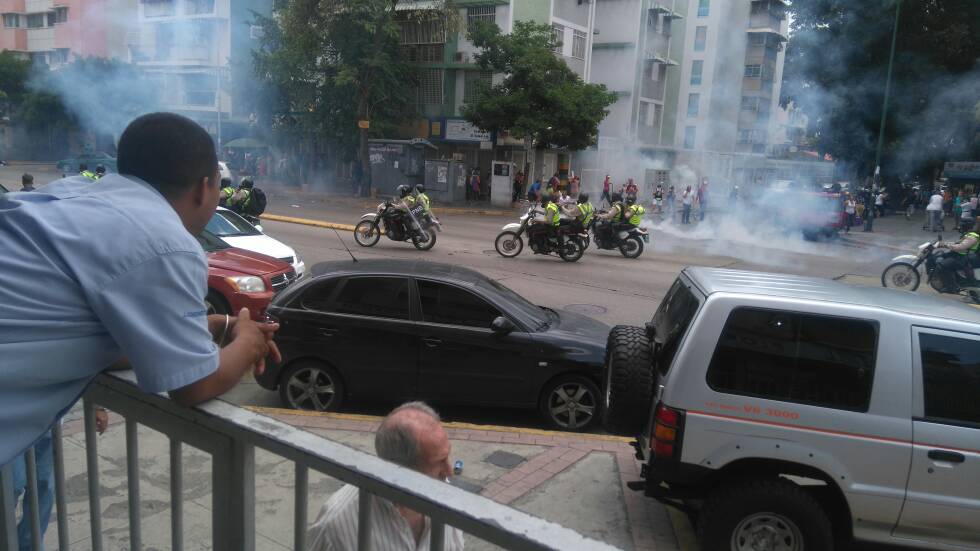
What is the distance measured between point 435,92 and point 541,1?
6477 mm

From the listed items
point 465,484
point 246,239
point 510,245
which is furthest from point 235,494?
point 510,245

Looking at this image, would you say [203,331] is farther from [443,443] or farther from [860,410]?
[860,410]

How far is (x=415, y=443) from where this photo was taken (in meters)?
2.17

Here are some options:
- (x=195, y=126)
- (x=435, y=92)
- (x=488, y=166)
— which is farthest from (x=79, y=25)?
(x=195, y=126)

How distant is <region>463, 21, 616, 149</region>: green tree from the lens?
28500 mm

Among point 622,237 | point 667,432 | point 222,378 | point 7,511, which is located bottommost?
point 622,237

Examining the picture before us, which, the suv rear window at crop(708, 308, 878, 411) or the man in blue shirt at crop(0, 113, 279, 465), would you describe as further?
the suv rear window at crop(708, 308, 878, 411)

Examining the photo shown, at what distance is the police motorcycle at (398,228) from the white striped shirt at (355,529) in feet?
48.7

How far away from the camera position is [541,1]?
33.8 metres

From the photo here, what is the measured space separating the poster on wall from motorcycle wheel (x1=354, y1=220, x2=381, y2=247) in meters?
17.1

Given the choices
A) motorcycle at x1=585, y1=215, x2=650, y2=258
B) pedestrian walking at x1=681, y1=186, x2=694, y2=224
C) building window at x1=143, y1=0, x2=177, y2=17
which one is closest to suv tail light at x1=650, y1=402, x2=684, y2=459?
motorcycle at x1=585, y1=215, x2=650, y2=258

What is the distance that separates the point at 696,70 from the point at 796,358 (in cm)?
4107

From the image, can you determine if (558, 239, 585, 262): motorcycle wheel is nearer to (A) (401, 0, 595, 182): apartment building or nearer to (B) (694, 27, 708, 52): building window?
(A) (401, 0, 595, 182): apartment building

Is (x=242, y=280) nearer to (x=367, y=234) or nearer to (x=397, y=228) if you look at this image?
(x=397, y=228)
